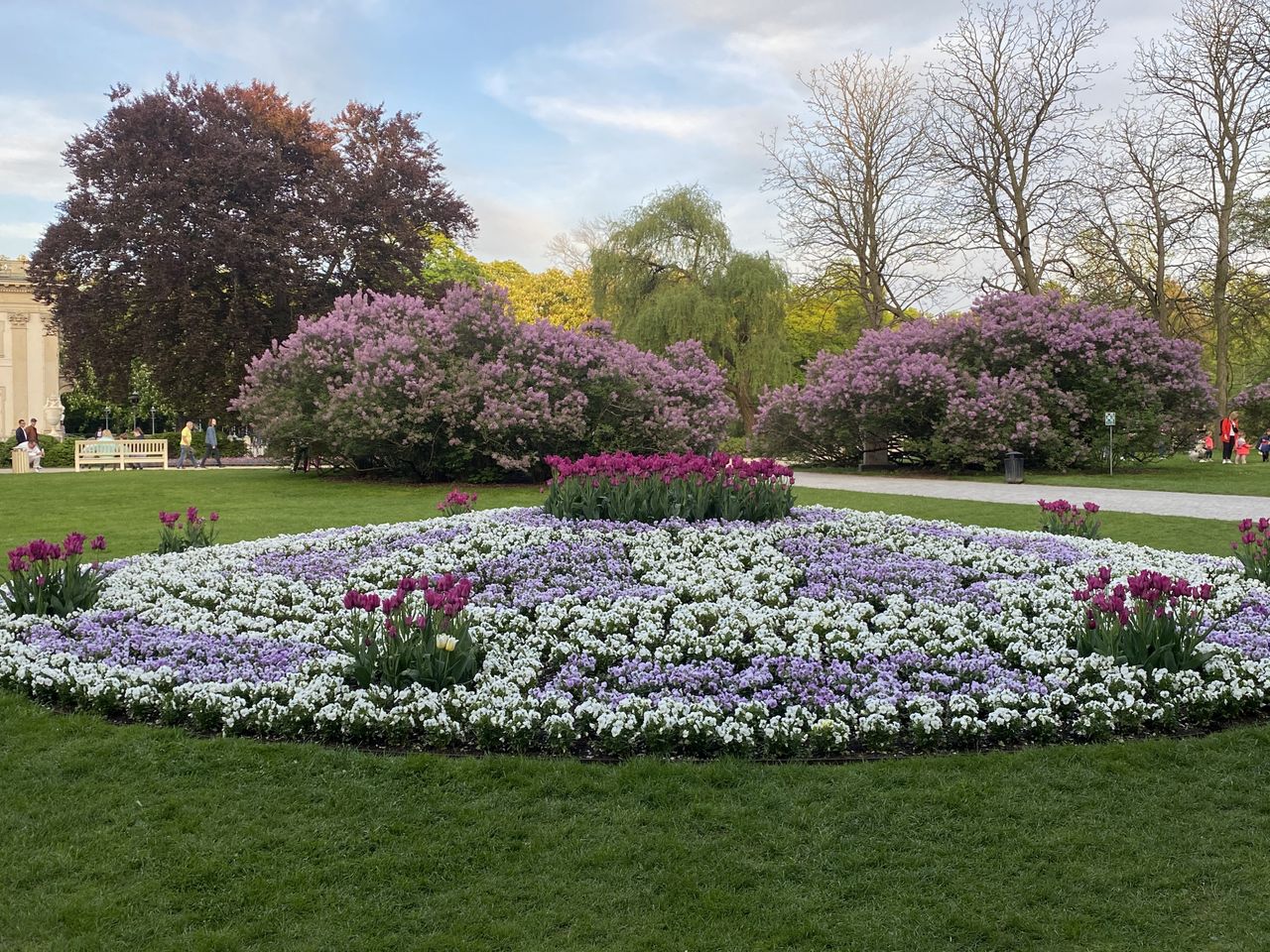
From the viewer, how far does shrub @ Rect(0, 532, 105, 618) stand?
21.8 feet

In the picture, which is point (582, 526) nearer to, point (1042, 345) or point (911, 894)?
point (911, 894)

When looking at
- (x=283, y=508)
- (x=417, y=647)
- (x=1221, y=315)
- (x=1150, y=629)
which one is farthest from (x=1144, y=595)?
(x=1221, y=315)

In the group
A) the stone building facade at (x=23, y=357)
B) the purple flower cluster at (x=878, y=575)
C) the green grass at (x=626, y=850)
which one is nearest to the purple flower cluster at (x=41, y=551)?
the green grass at (x=626, y=850)

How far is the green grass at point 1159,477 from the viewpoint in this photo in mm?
18609

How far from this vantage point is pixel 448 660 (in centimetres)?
525

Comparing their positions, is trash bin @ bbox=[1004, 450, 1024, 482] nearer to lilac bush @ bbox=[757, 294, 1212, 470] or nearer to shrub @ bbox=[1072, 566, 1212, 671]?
lilac bush @ bbox=[757, 294, 1212, 470]

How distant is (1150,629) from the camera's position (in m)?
5.46

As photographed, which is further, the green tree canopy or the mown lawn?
the green tree canopy

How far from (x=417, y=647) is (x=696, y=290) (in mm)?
30468

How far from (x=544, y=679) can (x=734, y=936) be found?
265 centimetres

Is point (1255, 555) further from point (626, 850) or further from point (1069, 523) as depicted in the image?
point (626, 850)

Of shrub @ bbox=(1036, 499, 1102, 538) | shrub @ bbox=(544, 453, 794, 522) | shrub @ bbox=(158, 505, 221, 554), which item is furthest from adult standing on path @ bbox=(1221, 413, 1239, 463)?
shrub @ bbox=(158, 505, 221, 554)

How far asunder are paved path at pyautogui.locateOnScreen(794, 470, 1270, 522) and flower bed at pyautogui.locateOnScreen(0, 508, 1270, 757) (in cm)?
589

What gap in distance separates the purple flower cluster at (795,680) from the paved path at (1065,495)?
938 centimetres
